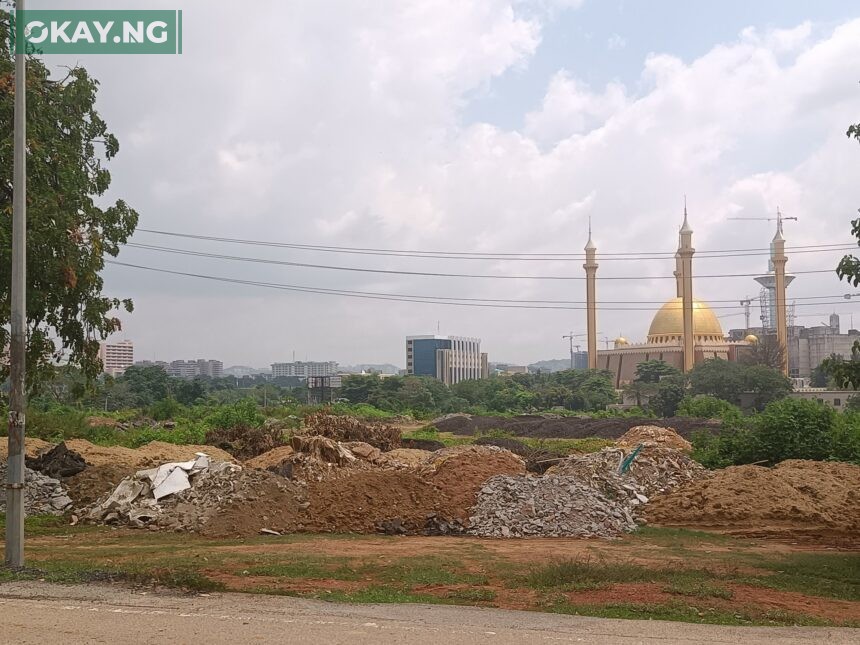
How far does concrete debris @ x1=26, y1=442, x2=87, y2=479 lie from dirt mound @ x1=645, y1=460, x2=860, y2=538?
13389 mm

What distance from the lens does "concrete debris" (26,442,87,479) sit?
19.6m

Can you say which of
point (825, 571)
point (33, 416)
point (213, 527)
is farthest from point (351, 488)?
point (33, 416)

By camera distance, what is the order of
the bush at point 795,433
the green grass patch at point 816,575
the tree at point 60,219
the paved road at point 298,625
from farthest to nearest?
the bush at point 795,433
the tree at point 60,219
the green grass patch at point 816,575
the paved road at point 298,625

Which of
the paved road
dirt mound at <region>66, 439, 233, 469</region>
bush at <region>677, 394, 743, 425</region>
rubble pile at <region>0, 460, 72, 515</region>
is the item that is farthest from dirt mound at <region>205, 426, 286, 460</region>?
bush at <region>677, 394, 743, 425</region>

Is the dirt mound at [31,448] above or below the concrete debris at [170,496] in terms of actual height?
above

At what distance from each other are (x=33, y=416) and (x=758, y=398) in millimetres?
52023

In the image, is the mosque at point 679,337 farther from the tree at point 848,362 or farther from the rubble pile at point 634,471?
the tree at point 848,362

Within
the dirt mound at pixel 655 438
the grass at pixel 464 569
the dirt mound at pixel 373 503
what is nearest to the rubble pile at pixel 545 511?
the grass at pixel 464 569

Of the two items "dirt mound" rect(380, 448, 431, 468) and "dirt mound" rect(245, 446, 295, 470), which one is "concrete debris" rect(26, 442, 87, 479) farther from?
"dirt mound" rect(380, 448, 431, 468)

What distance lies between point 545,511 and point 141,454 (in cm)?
1384

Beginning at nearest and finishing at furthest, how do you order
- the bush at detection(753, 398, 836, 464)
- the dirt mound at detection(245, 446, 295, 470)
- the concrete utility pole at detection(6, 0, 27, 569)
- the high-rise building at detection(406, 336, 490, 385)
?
the concrete utility pole at detection(6, 0, 27, 569), the bush at detection(753, 398, 836, 464), the dirt mound at detection(245, 446, 295, 470), the high-rise building at detection(406, 336, 490, 385)

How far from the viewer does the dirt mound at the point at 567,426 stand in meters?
42.5

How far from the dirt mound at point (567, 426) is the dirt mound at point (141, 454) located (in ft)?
68.6

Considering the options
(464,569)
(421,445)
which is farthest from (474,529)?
(421,445)
